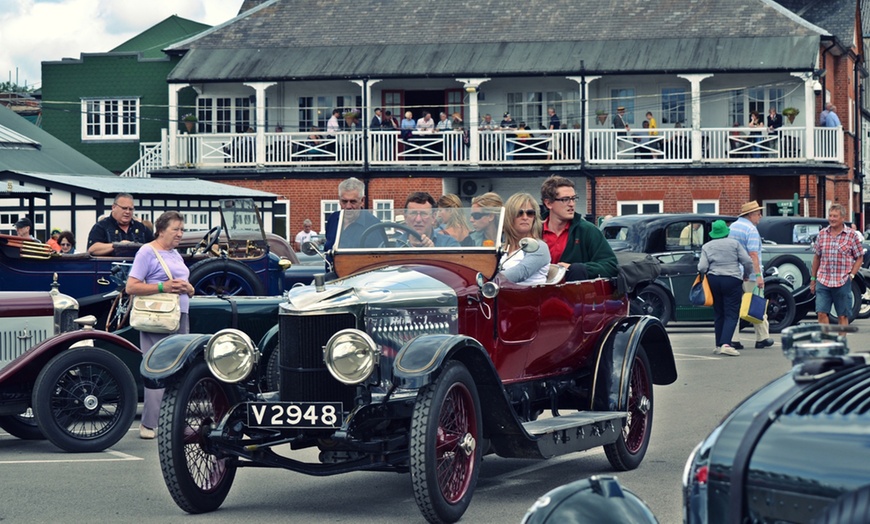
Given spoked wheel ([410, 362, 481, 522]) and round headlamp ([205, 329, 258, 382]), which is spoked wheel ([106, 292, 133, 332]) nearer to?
round headlamp ([205, 329, 258, 382])

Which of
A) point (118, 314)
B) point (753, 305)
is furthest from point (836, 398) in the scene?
point (753, 305)

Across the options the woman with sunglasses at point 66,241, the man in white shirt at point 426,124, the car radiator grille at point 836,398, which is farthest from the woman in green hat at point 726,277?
the man in white shirt at point 426,124

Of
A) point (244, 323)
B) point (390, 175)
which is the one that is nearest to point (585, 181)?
point (390, 175)

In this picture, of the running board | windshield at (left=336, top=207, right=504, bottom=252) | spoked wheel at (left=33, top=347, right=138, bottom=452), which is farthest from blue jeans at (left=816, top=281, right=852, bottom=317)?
windshield at (left=336, top=207, right=504, bottom=252)

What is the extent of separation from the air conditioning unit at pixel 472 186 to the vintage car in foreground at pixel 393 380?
115 ft

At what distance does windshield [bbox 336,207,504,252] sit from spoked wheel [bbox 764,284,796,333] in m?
13.2

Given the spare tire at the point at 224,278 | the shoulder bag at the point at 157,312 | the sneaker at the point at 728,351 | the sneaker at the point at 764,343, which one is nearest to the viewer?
the shoulder bag at the point at 157,312

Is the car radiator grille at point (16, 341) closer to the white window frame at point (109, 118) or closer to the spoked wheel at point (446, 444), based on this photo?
the spoked wheel at point (446, 444)

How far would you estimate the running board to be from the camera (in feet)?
25.7

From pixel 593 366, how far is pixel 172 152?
120 feet

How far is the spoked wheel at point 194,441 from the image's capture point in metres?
7.61

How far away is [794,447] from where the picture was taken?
3.61 m

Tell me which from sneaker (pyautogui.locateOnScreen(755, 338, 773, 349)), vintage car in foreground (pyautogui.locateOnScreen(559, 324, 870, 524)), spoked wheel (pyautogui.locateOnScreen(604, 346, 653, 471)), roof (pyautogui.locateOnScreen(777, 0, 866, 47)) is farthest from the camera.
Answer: roof (pyautogui.locateOnScreen(777, 0, 866, 47))

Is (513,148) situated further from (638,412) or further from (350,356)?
(350,356)
